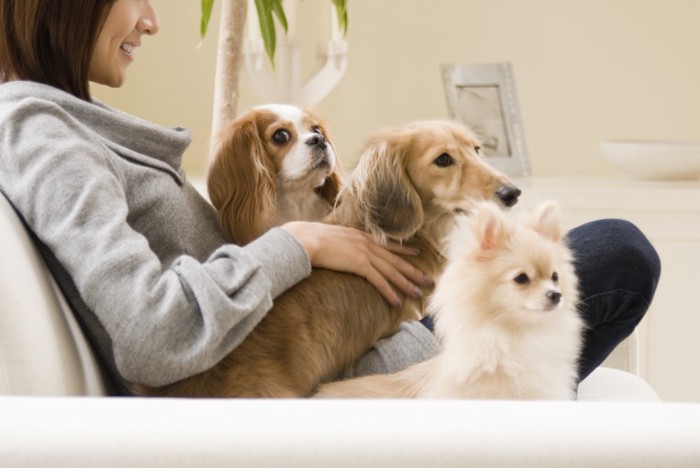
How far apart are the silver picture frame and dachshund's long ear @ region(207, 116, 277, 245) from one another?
168 centimetres

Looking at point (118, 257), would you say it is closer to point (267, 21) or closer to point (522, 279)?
point (522, 279)

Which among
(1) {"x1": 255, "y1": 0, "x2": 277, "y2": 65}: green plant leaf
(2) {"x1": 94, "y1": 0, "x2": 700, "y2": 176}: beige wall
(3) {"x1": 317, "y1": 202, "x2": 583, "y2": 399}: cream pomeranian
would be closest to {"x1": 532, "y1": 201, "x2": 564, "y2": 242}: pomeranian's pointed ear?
(3) {"x1": 317, "y1": 202, "x2": 583, "y2": 399}: cream pomeranian

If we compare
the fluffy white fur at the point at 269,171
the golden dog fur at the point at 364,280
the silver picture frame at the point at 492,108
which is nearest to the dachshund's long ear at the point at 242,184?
the fluffy white fur at the point at 269,171

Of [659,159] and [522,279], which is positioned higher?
[522,279]

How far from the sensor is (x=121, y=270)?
42.3 inches

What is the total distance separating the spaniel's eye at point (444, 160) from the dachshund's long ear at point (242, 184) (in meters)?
0.27

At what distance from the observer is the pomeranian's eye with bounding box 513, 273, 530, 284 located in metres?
1.08

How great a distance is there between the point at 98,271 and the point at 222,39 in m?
1.48

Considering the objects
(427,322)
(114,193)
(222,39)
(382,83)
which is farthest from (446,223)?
(382,83)

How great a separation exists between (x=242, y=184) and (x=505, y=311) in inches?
21.5

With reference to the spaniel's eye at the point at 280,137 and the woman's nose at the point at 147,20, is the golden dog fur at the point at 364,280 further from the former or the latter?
the woman's nose at the point at 147,20

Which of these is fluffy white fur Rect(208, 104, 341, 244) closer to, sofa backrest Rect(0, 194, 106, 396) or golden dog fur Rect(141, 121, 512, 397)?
golden dog fur Rect(141, 121, 512, 397)

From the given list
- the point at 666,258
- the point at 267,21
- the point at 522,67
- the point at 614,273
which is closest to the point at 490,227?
the point at 614,273

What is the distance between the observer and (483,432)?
0.79 meters
